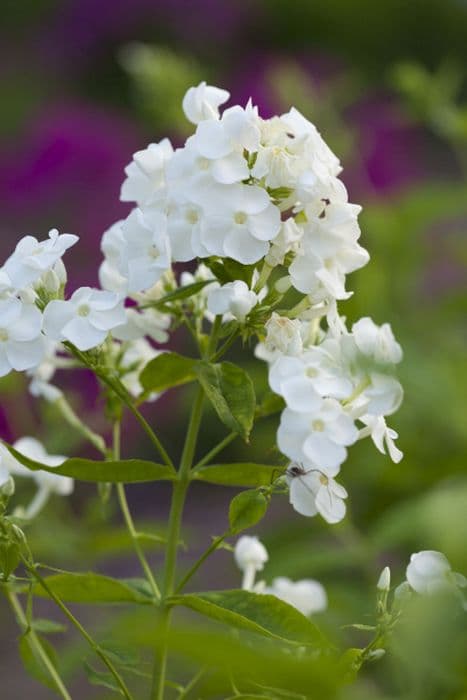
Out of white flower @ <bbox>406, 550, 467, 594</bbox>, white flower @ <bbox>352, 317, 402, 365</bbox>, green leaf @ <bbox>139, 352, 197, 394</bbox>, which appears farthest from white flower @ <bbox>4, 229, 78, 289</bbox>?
white flower @ <bbox>406, 550, 467, 594</bbox>

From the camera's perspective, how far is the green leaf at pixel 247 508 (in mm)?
756

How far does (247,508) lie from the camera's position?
29.9 inches

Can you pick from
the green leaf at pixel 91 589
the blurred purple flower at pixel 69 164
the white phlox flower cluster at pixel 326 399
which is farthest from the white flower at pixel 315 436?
the blurred purple flower at pixel 69 164

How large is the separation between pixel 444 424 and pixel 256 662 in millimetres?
1409

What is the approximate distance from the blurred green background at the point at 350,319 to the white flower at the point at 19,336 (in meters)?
0.18

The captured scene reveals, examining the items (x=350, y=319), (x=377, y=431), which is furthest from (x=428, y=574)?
(x=350, y=319)

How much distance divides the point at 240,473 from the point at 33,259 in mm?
209

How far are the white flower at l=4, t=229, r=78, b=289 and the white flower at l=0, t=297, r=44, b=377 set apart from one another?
0.05 ft

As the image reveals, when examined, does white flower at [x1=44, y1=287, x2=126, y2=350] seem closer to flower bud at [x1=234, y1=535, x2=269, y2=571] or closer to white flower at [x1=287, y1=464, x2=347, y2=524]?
white flower at [x1=287, y1=464, x2=347, y2=524]

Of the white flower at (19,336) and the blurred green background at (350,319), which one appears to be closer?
the white flower at (19,336)

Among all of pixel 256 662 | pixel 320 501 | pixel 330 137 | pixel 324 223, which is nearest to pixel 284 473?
pixel 320 501

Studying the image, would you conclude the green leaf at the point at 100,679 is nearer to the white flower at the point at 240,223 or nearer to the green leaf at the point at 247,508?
the green leaf at the point at 247,508

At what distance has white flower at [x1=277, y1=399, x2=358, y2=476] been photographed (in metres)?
0.68

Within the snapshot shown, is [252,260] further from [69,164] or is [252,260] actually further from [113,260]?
[69,164]
